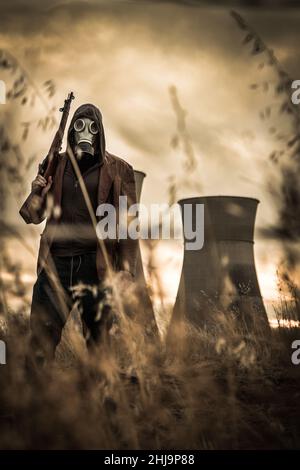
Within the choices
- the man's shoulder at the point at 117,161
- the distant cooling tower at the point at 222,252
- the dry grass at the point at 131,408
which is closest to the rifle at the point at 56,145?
the man's shoulder at the point at 117,161

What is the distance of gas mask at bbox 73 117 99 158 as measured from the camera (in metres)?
2.09

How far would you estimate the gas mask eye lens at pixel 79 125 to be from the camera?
210 cm

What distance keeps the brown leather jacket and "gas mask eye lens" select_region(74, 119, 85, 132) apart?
123mm

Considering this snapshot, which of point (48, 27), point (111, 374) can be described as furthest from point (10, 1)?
point (111, 374)

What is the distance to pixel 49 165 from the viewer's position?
2127mm

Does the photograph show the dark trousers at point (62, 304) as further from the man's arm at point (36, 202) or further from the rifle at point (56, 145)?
the rifle at point (56, 145)

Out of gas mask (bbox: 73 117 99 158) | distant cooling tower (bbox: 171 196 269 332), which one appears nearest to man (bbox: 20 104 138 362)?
gas mask (bbox: 73 117 99 158)

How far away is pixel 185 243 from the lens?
6.95 metres

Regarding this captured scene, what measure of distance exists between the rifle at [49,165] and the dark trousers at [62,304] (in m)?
0.21

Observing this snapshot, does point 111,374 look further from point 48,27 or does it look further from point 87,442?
point 48,27

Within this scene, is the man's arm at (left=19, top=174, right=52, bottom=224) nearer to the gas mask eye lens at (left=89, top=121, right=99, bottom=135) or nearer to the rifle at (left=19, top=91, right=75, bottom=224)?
the rifle at (left=19, top=91, right=75, bottom=224)

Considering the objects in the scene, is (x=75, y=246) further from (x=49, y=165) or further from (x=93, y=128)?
(x=93, y=128)
